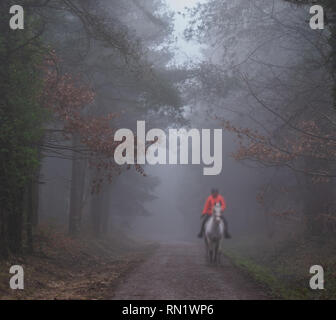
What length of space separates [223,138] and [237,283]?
29.3 metres

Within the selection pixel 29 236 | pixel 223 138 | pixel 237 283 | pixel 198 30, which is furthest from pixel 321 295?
pixel 223 138

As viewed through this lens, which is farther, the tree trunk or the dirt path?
the tree trunk

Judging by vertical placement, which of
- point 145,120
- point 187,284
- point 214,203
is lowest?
point 187,284

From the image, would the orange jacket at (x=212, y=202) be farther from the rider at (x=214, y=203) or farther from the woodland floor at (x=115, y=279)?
the woodland floor at (x=115, y=279)

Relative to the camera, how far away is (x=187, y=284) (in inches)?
479

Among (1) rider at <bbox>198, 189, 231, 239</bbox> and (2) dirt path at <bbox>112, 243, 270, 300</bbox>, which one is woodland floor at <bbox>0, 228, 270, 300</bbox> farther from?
(1) rider at <bbox>198, 189, 231, 239</bbox>

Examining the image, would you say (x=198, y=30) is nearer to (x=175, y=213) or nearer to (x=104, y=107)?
(x=104, y=107)

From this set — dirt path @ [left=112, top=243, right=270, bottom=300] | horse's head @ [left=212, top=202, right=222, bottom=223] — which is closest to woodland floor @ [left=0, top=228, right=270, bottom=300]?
dirt path @ [left=112, top=243, right=270, bottom=300]

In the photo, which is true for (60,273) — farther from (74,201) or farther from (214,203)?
(74,201)

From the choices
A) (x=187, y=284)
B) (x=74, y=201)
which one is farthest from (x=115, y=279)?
(x=74, y=201)

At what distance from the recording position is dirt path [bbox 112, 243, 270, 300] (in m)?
10.5

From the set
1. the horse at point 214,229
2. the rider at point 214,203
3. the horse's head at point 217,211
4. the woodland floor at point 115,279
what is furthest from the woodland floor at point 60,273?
the horse's head at point 217,211

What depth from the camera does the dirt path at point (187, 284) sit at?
10.5 meters
